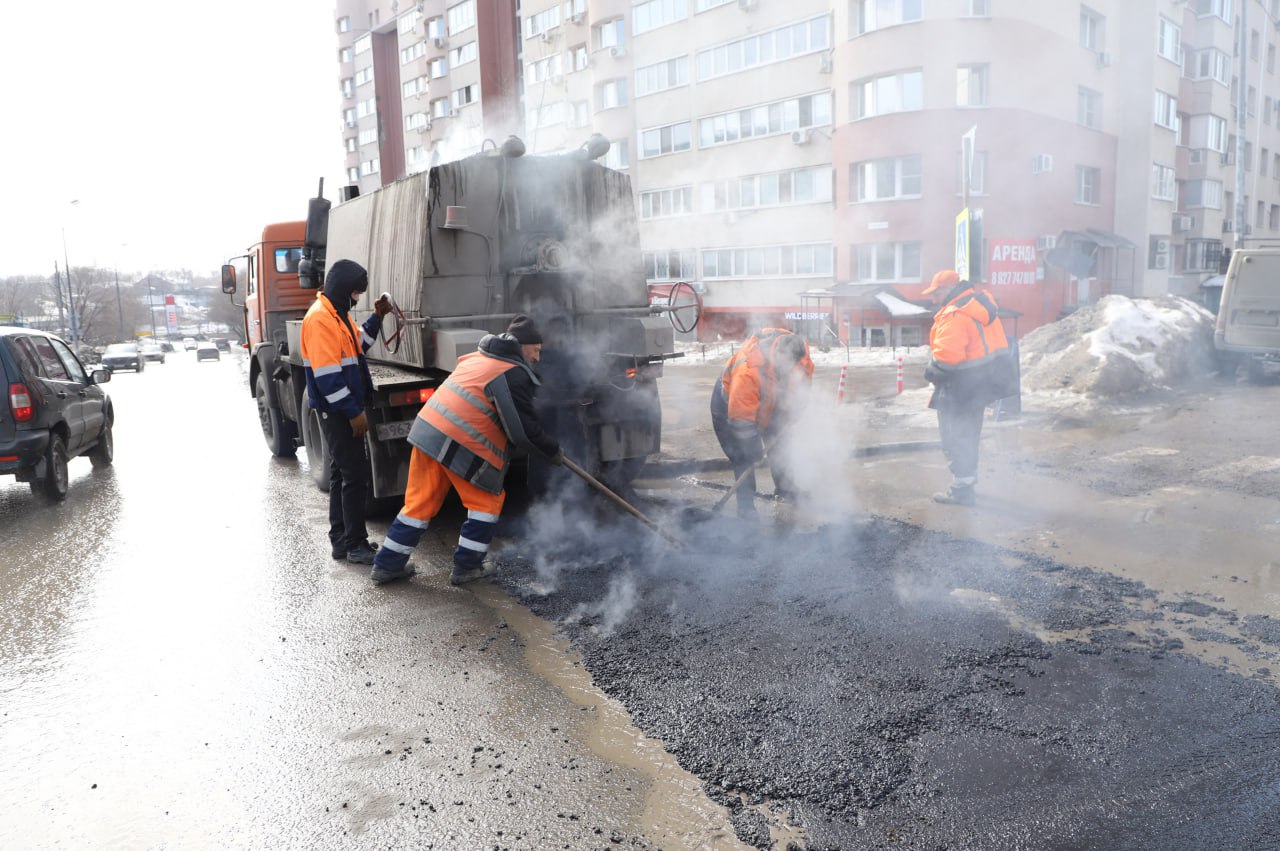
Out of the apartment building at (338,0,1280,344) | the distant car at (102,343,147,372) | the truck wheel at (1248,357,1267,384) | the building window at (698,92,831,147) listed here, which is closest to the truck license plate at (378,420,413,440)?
the apartment building at (338,0,1280,344)

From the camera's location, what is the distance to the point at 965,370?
6.16m

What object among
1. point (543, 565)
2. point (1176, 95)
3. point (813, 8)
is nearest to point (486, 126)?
point (813, 8)

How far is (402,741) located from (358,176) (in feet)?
216

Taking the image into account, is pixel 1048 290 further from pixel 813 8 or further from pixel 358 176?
pixel 358 176

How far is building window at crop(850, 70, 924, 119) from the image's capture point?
859 inches

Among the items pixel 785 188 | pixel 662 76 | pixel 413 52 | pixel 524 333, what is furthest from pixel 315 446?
pixel 413 52

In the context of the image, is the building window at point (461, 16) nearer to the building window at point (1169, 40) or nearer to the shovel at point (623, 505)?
the building window at point (1169, 40)

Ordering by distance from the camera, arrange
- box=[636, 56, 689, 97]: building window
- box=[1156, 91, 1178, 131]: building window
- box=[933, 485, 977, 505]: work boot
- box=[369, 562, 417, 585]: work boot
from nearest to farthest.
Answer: box=[369, 562, 417, 585]: work boot, box=[933, 485, 977, 505]: work boot, box=[636, 56, 689, 97]: building window, box=[1156, 91, 1178, 131]: building window

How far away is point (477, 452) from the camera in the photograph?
4.60m

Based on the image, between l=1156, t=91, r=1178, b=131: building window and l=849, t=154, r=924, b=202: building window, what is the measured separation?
12902mm

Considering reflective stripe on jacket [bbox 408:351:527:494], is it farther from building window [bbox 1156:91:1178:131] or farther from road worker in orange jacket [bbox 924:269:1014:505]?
building window [bbox 1156:91:1178:131]

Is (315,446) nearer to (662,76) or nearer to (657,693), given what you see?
(657,693)

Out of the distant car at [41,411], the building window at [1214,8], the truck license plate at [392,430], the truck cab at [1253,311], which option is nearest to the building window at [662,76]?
the truck cab at [1253,311]

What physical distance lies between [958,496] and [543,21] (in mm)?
Answer: 31708
